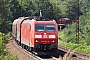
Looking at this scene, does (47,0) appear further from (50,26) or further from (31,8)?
(50,26)

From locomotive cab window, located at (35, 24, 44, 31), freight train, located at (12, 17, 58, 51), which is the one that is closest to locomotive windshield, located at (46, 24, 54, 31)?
freight train, located at (12, 17, 58, 51)

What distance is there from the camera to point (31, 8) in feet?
283

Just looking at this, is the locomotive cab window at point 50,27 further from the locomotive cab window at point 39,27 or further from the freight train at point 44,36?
the locomotive cab window at point 39,27

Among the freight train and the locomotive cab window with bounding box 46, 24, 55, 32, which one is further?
the locomotive cab window with bounding box 46, 24, 55, 32

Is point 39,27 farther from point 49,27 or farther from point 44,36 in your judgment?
point 44,36

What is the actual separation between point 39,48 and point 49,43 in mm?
757

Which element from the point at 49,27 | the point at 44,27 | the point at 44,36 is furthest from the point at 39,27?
the point at 44,36

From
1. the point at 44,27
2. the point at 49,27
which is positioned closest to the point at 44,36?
the point at 44,27

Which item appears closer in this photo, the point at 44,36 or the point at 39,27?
the point at 44,36

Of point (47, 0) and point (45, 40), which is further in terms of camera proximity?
point (47, 0)

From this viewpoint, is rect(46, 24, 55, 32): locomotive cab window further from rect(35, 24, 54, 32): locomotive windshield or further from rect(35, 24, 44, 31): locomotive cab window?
rect(35, 24, 44, 31): locomotive cab window

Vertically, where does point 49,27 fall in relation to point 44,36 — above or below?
above

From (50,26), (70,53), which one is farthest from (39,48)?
(70,53)

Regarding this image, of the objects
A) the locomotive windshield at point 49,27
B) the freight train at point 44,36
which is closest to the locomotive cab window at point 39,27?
the freight train at point 44,36
